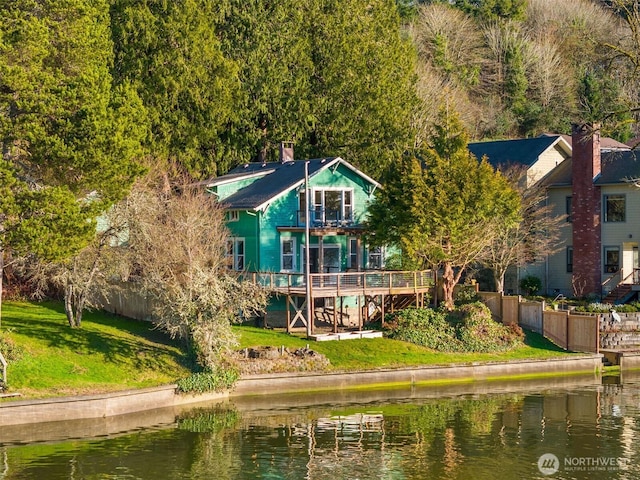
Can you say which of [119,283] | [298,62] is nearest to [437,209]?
[119,283]

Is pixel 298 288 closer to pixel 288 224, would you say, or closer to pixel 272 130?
pixel 288 224

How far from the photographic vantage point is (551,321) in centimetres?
5156

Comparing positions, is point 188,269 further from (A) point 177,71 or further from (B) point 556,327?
(A) point 177,71

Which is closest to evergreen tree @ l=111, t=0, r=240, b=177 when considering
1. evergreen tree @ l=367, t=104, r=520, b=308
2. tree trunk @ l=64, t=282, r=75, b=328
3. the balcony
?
the balcony

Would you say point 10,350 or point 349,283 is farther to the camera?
point 349,283

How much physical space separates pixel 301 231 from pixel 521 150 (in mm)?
19939

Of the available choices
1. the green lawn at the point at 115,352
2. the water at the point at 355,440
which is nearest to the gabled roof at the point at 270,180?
the green lawn at the point at 115,352

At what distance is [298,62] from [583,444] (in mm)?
40134

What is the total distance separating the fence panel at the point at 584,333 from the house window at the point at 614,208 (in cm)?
1302

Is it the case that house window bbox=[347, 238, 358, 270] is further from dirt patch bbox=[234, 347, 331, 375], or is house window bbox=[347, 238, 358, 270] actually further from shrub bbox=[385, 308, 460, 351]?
dirt patch bbox=[234, 347, 331, 375]

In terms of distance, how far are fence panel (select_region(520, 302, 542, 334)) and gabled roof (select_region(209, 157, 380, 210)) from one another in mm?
10672

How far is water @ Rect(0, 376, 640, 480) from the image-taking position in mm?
30891

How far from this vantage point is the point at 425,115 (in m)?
83.0

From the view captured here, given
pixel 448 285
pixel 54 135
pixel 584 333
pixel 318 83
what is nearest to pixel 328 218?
pixel 448 285
